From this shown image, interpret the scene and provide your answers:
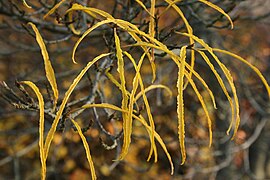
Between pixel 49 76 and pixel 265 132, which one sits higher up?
pixel 49 76

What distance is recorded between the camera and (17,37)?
183 inches

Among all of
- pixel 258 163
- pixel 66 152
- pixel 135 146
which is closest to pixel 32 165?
pixel 66 152

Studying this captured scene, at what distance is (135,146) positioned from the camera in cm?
645

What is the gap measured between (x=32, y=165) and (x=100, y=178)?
2.44 feet

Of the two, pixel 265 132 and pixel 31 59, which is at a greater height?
pixel 31 59

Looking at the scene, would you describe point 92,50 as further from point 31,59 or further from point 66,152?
point 66,152

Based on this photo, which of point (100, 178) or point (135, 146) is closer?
point (100, 178)

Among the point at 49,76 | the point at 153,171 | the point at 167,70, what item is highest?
the point at 49,76

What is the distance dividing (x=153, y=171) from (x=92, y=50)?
94.8 inches

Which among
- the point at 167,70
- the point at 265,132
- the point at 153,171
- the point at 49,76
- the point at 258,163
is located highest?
the point at 49,76

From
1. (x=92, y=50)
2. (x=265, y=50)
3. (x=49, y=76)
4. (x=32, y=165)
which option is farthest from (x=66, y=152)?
(x=49, y=76)

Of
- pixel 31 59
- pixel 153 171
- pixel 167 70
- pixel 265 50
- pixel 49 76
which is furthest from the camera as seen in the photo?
pixel 153 171

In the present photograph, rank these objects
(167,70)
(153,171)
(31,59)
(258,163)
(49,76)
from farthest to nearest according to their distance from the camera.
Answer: (153,171), (258,163), (31,59), (167,70), (49,76)

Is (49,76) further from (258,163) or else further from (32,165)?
(32,165)
